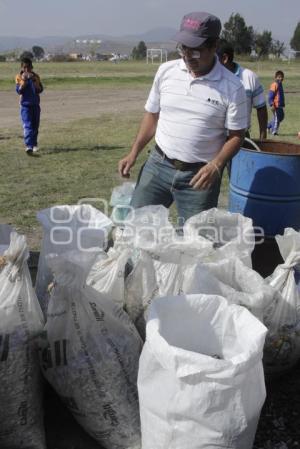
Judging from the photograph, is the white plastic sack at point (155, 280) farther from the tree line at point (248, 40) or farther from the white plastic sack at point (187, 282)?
the tree line at point (248, 40)

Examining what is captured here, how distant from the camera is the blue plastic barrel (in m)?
3.21

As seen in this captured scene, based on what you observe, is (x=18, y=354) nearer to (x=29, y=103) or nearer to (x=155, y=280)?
(x=155, y=280)

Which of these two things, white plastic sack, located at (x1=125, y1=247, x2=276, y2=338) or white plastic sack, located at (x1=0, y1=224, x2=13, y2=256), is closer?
white plastic sack, located at (x1=125, y1=247, x2=276, y2=338)

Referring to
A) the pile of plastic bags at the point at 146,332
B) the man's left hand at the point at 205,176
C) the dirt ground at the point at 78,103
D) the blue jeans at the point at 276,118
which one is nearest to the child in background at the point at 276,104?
the blue jeans at the point at 276,118

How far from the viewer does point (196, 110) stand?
9.11 feet

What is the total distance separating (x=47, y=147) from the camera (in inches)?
337

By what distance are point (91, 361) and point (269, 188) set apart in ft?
5.97

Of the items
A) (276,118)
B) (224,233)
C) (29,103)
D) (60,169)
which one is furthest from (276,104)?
(224,233)

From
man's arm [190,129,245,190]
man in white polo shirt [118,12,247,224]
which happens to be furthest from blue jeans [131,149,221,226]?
man's arm [190,129,245,190]

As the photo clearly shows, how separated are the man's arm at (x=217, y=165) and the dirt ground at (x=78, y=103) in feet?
28.8

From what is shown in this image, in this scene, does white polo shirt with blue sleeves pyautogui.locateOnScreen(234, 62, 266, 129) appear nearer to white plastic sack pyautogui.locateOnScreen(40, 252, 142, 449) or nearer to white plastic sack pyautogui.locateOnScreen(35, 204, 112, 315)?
white plastic sack pyautogui.locateOnScreen(35, 204, 112, 315)

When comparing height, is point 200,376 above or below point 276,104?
above

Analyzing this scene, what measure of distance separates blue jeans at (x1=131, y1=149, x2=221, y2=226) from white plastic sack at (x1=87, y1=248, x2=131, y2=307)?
708mm

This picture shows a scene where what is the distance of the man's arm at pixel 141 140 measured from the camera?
3.08m
